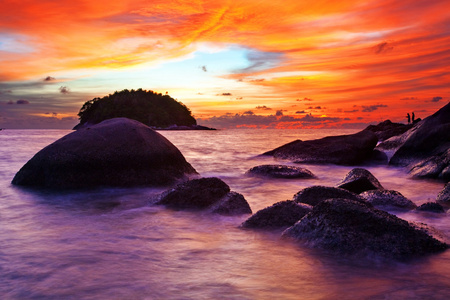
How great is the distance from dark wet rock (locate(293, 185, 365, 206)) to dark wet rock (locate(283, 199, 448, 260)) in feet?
4.87

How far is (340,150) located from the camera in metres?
13.0

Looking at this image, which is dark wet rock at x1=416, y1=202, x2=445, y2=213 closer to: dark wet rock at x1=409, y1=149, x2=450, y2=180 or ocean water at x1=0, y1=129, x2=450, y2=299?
ocean water at x1=0, y1=129, x2=450, y2=299

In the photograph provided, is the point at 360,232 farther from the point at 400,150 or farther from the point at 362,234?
the point at 400,150

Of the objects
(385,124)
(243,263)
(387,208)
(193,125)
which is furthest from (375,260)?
(193,125)

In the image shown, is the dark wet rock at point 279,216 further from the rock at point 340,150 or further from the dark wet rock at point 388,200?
the rock at point 340,150

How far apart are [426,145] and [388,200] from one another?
6.25 meters

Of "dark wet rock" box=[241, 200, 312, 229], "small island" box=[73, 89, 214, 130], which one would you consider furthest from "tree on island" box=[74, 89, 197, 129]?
"dark wet rock" box=[241, 200, 312, 229]

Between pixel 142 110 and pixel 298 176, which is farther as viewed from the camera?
pixel 142 110

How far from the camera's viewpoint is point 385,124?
93.9ft

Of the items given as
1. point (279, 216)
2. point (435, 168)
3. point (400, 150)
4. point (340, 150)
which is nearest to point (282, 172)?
point (435, 168)

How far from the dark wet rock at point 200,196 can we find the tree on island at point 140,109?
10412 centimetres

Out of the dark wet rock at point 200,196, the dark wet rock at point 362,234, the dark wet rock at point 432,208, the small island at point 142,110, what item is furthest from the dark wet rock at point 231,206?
the small island at point 142,110

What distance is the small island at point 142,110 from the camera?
4429 inches

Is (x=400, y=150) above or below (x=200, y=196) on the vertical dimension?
above
